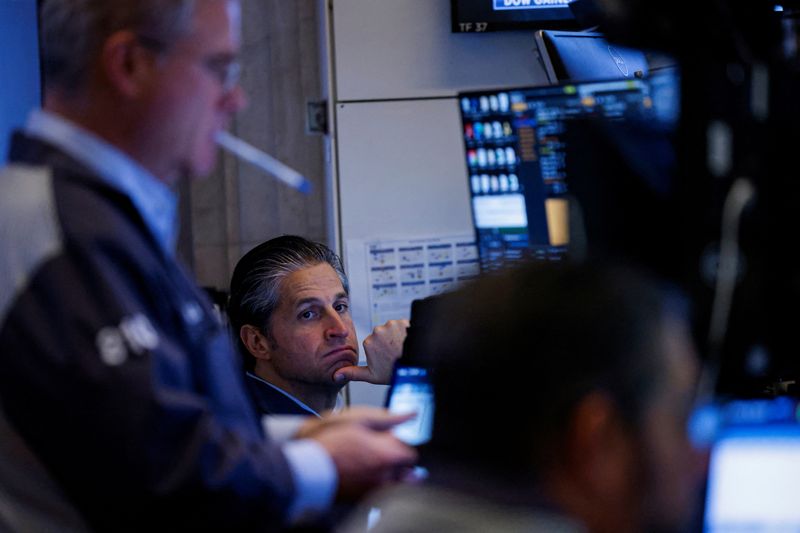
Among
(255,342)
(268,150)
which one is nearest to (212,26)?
(255,342)

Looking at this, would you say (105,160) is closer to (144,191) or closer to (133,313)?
(144,191)

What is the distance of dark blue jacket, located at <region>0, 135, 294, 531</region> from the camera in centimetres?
102

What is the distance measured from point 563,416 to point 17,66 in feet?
10.8

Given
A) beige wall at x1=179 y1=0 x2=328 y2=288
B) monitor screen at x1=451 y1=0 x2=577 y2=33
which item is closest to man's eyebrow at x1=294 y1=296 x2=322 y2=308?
monitor screen at x1=451 y1=0 x2=577 y2=33

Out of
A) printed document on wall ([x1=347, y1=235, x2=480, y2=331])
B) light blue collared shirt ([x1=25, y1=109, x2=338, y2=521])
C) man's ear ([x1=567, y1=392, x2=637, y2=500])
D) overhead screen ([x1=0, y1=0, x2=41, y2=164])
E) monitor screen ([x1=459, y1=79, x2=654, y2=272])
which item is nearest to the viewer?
man's ear ([x1=567, y1=392, x2=637, y2=500])

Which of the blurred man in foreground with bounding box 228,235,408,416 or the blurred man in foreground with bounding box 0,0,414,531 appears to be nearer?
the blurred man in foreground with bounding box 0,0,414,531

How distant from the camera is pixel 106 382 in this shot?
101 cm

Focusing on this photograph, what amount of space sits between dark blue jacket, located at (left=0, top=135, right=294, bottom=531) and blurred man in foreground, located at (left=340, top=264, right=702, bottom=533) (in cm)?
19

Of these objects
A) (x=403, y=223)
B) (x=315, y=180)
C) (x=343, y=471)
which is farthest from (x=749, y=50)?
(x=315, y=180)

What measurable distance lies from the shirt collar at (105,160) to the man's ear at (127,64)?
7cm

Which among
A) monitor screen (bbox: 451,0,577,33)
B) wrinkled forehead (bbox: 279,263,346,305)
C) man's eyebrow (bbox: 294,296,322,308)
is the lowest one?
man's eyebrow (bbox: 294,296,322,308)

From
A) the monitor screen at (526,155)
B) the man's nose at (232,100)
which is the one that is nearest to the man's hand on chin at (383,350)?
the monitor screen at (526,155)

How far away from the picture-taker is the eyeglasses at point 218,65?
1.17m

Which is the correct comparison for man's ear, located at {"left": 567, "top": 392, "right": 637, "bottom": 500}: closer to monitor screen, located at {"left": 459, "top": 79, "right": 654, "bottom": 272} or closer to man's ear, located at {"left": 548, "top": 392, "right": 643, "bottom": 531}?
man's ear, located at {"left": 548, "top": 392, "right": 643, "bottom": 531}
